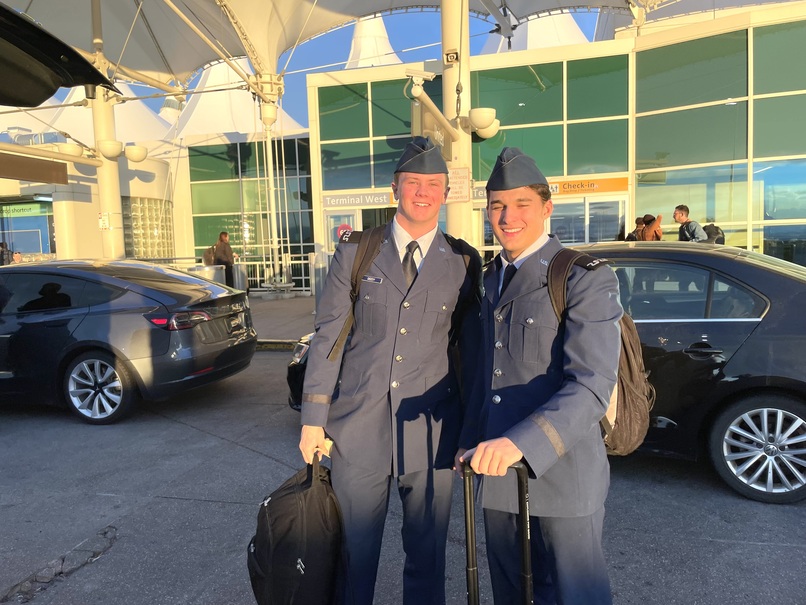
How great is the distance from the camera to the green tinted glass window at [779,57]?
1162cm

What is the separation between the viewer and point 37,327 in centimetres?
585

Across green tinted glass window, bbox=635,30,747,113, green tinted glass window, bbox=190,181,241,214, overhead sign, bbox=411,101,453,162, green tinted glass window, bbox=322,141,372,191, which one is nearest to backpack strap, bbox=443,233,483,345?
overhead sign, bbox=411,101,453,162

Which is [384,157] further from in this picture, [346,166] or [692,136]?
[692,136]

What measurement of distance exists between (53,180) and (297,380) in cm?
246

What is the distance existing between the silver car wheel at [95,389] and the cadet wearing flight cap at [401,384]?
4268 millimetres

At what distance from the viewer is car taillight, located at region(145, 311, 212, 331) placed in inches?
226

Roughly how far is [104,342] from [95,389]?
0.48m

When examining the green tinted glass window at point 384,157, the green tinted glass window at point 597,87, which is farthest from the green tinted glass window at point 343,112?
the green tinted glass window at point 597,87

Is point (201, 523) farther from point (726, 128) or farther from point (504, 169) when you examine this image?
point (726, 128)

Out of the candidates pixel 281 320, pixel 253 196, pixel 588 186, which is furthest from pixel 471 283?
pixel 253 196

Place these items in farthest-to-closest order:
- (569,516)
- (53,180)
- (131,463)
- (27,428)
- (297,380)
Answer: (27,428) → (297,380) → (131,463) → (53,180) → (569,516)

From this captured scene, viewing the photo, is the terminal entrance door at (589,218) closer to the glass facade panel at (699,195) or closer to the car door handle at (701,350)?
the glass facade panel at (699,195)

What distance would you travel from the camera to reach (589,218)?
43.5 ft

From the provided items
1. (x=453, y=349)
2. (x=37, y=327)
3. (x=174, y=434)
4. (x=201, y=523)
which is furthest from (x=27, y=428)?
(x=453, y=349)
